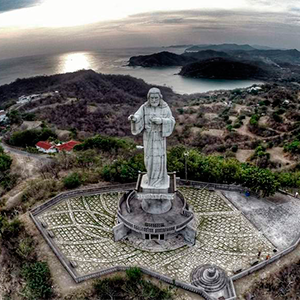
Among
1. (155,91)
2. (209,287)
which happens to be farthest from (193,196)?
(155,91)

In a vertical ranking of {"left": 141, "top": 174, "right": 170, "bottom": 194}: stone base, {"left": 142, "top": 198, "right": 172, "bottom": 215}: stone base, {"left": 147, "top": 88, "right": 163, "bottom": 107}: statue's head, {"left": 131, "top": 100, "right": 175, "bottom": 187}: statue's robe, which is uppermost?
{"left": 147, "top": 88, "right": 163, "bottom": 107}: statue's head

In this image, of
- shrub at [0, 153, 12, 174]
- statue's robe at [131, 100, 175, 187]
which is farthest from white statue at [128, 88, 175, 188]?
shrub at [0, 153, 12, 174]

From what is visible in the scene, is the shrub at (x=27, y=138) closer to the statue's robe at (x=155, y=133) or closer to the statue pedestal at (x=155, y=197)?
the statue pedestal at (x=155, y=197)

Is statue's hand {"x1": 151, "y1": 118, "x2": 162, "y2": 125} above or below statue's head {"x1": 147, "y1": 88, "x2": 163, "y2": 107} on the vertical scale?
below

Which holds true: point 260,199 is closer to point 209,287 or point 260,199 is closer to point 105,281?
point 209,287

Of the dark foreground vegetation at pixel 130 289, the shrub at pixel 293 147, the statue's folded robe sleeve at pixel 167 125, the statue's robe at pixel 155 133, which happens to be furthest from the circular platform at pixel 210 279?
the shrub at pixel 293 147

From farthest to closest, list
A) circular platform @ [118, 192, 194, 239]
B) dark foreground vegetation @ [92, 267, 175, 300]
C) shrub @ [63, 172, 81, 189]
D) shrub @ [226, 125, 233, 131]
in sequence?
shrub @ [226, 125, 233, 131], shrub @ [63, 172, 81, 189], circular platform @ [118, 192, 194, 239], dark foreground vegetation @ [92, 267, 175, 300]

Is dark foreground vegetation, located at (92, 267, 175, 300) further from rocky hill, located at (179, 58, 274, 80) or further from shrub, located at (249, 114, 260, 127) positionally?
rocky hill, located at (179, 58, 274, 80)
